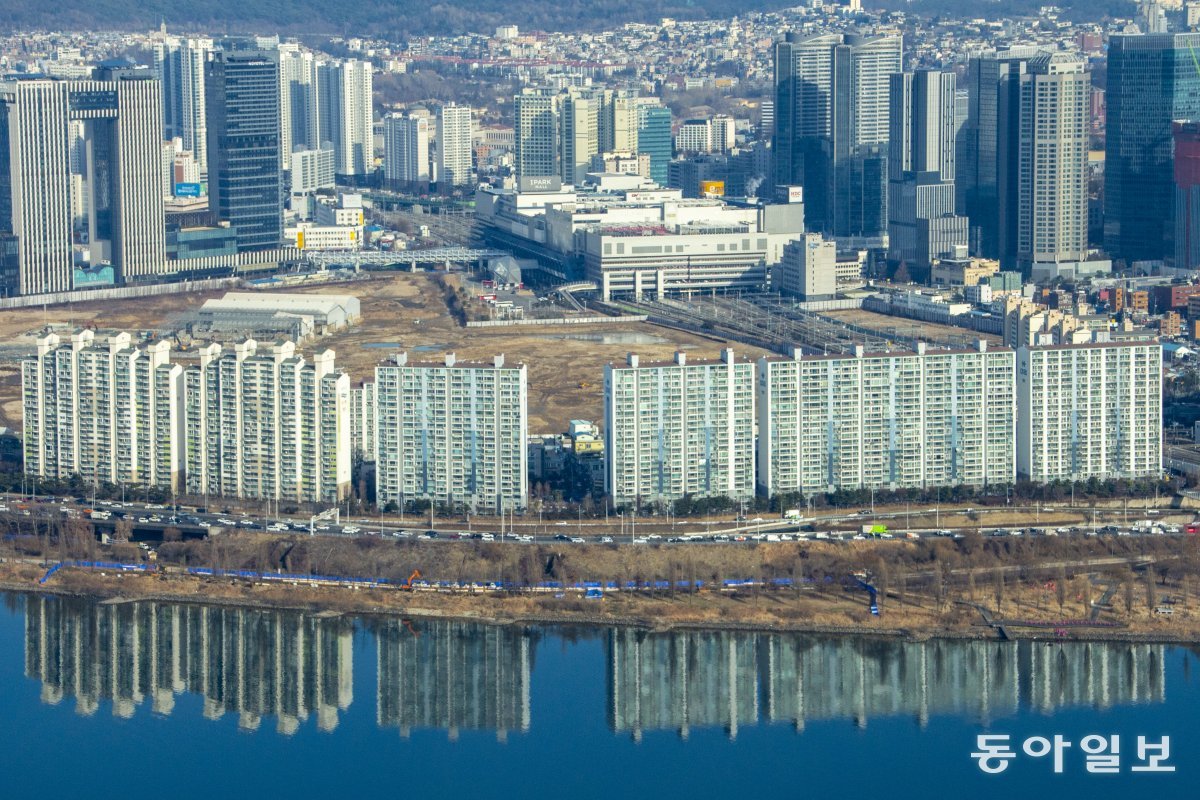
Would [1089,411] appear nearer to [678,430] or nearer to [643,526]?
[678,430]

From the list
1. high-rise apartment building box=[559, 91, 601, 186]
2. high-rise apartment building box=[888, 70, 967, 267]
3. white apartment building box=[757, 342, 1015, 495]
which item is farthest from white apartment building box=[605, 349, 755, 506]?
high-rise apartment building box=[559, 91, 601, 186]

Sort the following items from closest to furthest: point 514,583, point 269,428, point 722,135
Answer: point 514,583 → point 269,428 → point 722,135

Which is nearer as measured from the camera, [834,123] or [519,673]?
[519,673]

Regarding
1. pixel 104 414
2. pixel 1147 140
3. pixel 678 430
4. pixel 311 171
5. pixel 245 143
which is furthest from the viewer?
pixel 311 171

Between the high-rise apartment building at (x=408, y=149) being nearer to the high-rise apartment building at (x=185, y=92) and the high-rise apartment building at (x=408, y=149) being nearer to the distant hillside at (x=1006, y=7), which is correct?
the high-rise apartment building at (x=185, y=92)

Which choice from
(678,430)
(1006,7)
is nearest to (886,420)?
(678,430)

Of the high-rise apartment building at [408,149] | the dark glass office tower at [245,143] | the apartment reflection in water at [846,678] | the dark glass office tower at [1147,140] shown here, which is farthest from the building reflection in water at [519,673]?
the high-rise apartment building at [408,149]

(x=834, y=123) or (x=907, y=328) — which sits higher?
(x=834, y=123)

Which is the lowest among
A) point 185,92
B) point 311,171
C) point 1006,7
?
point 311,171
